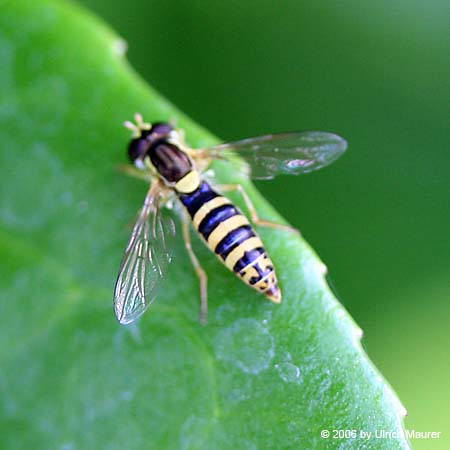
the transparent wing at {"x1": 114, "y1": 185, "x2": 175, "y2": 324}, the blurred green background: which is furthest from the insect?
the blurred green background

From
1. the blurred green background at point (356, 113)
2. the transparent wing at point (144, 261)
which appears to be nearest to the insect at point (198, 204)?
the transparent wing at point (144, 261)

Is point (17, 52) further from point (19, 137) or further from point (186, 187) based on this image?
point (186, 187)

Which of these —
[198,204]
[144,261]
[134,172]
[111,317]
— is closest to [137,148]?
[134,172]

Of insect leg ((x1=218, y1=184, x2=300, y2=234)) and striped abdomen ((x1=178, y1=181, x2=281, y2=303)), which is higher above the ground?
insect leg ((x1=218, y1=184, x2=300, y2=234))

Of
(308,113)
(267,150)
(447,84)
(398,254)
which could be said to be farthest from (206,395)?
(447,84)

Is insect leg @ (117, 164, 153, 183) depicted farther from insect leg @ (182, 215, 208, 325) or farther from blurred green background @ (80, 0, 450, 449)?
blurred green background @ (80, 0, 450, 449)

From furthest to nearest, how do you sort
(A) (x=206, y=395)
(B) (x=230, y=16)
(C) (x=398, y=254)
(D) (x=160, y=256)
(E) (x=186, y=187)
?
1. (B) (x=230, y=16)
2. (C) (x=398, y=254)
3. (E) (x=186, y=187)
4. (D) (x=160, y=256)
5. (A) (x=206, y=395)

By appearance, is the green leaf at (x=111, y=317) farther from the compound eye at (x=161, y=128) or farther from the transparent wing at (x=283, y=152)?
the transparent wing at (x=283, y=152)
